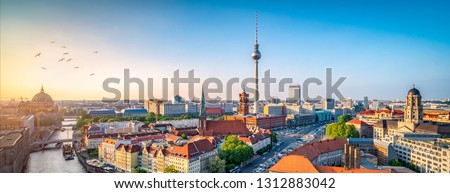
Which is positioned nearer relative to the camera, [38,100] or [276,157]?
[276,157]

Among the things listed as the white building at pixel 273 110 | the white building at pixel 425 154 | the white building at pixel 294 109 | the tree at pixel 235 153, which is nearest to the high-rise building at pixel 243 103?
the white building at pixel 273 110

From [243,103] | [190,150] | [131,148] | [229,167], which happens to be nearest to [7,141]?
[131,148]

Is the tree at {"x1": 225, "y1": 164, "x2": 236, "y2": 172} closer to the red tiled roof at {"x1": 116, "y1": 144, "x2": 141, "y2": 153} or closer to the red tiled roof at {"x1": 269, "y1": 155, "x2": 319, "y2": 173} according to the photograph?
the red tiled roof at {"x1": 269, "y1": 155, "x2": 319, "y2": 173}

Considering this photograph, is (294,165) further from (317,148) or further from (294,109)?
(294,109)

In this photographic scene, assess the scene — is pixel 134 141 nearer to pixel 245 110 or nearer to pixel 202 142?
pixel 202 142

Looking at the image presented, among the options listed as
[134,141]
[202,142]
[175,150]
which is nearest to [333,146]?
[202,142]

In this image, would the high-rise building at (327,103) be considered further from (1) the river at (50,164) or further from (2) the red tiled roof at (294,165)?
(2) the red tiled roof at (294,165)

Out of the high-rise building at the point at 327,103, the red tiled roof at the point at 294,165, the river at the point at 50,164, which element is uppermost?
the high-rise building at the point at 327,103
